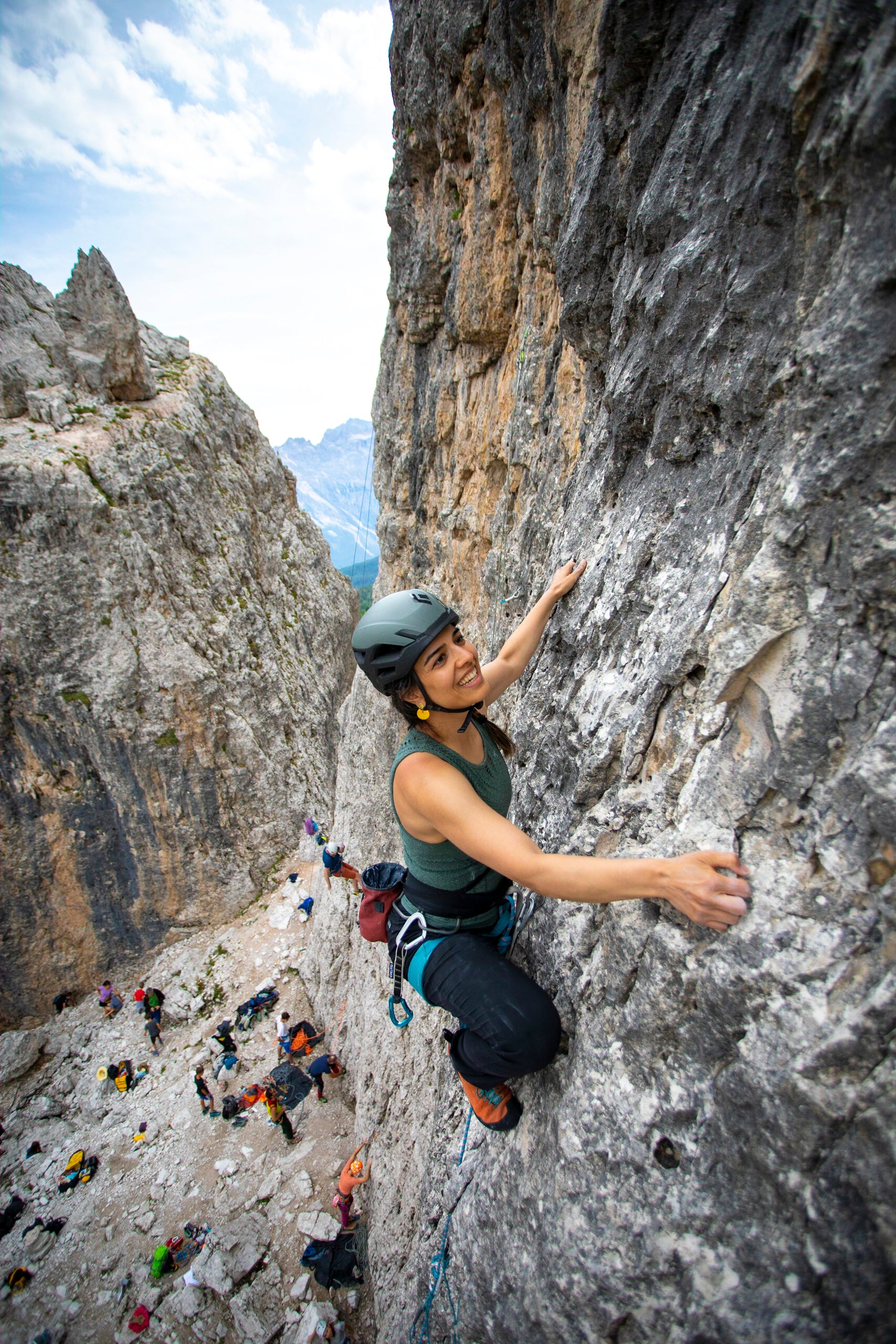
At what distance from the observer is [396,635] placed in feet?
10.6

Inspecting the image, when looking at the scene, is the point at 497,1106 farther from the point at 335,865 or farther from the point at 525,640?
the point at 335,865

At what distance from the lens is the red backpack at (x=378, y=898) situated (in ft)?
13.0

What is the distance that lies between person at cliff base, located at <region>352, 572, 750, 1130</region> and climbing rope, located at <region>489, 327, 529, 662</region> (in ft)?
11.3

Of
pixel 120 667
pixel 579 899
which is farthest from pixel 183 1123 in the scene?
pixel 579 899

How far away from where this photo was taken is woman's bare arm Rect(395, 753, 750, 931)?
2.13 m

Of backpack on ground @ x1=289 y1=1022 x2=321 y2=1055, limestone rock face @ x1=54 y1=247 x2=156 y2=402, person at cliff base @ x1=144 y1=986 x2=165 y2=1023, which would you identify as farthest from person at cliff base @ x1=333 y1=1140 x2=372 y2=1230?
limestone rock face @ x1=54 y1=247 x2=156 y2=402

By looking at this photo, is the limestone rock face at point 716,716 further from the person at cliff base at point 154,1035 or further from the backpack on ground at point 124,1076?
the person at cliff base at point 154,1035

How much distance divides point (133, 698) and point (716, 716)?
19730mm

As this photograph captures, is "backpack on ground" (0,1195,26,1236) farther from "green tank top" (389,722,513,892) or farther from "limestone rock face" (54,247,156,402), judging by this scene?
"limestone rock face" (54,247,156,402)

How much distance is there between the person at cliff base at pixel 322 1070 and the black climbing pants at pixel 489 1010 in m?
10.7

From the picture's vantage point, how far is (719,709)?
95.0 inches

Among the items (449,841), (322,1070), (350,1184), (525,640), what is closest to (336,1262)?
(350,1184)

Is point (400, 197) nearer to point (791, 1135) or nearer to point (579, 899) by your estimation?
point (579, 899)

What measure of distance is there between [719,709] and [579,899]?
1012mm
